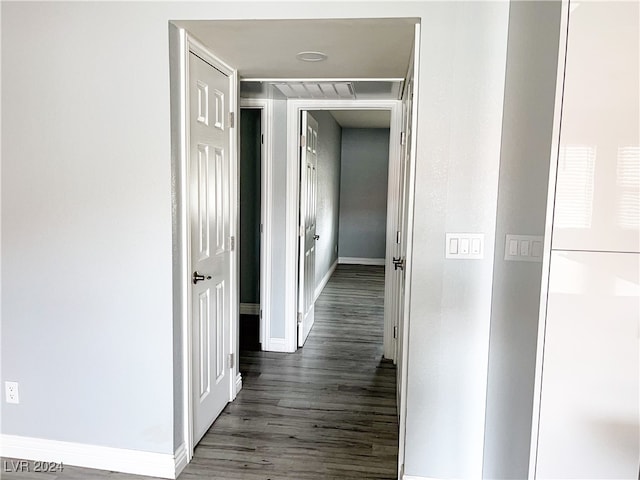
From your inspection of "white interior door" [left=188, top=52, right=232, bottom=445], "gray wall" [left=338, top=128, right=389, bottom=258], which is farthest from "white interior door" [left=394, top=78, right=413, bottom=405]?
"gray wall" [left=338, top=128, right=389, bottom=258]

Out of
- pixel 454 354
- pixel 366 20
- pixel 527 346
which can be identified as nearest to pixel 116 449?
pixel 454 354

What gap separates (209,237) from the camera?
8.38 feet

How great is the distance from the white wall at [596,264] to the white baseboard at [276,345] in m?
2.62

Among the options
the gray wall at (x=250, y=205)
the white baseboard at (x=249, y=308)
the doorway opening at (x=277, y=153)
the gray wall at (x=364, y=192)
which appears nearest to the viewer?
the doorway opening at (x=277, y=153)

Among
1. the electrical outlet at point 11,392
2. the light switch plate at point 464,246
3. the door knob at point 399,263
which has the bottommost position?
the electrical outlet at point 11,392

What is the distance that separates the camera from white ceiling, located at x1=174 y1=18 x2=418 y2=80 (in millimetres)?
2006

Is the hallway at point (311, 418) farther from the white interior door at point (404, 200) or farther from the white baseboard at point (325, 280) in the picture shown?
the white baseboard at point (325, 280)

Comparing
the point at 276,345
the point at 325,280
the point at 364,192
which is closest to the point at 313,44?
the point at 276,345

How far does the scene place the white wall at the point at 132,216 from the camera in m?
1.96

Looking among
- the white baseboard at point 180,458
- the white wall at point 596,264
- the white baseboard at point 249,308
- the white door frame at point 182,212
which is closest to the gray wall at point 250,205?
the white baseboard at point 249,308

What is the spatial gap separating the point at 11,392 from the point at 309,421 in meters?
1.62

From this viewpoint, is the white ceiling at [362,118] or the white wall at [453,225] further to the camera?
the white ceiling at [362,118]

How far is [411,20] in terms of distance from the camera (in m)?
1.93

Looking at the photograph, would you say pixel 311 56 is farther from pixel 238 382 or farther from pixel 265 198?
pixel 238 382
